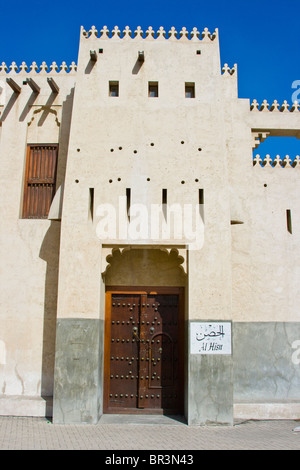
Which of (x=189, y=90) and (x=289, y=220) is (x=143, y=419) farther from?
(x=189, y=90)

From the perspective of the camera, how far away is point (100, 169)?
30.5 ft

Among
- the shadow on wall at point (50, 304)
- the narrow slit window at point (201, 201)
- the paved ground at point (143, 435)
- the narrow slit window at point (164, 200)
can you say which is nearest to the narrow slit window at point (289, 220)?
the narrow slit window at point (201, 201)

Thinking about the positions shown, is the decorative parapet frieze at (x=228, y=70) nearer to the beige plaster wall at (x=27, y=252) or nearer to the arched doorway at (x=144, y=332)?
the beige plaster wall at (x=27, y=252)

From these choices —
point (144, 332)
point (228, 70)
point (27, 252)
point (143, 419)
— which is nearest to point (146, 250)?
point (144, 332)

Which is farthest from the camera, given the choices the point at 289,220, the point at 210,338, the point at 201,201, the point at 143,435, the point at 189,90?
the point at 289,220

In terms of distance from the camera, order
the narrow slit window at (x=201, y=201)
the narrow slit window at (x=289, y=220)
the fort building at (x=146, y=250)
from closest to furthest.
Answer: the fort building at (x=146, y=250), the narrow slit window at (x=201, y=201), the narrow slit window at (x=289, y=220)

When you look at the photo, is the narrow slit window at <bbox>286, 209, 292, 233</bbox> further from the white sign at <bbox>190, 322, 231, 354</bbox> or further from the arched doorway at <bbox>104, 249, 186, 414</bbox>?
the white sign at <bbox>190, 322, 231, 354</bbox>

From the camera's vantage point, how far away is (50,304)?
979 cm

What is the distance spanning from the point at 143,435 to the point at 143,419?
3.85 feet

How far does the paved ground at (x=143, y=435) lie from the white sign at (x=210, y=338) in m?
1.36

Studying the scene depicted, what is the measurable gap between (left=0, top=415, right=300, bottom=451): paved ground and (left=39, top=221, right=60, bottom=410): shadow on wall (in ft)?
2.84

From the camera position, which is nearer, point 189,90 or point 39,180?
point 189,90

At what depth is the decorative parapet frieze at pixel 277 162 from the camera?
1062 cm
